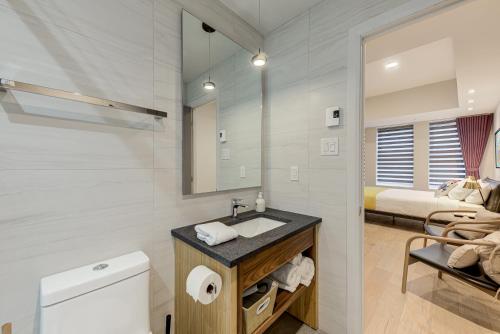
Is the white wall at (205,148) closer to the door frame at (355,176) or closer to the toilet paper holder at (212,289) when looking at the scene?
the toilet paper holder at (212,289)

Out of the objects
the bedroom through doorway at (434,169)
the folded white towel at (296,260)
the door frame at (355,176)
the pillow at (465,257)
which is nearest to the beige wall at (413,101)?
the bedroom through doorway at (434,169)

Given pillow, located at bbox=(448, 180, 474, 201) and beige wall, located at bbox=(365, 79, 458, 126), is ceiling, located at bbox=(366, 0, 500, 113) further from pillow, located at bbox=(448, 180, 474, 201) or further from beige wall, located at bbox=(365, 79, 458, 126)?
pillow, located at bbox=(448, 180, 474, 201)

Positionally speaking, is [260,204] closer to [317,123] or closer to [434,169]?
[317,123]

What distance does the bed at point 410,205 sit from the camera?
3.14 meters

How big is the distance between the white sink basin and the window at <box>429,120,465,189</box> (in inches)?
207

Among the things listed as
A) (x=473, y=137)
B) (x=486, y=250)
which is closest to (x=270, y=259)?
(x=486, y=250)

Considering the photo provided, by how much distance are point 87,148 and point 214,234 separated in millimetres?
737

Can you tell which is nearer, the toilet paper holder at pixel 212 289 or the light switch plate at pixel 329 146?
the toilet paper holder at pixel 212 289

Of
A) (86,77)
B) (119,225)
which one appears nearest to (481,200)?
(119,225)

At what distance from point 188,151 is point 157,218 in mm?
450

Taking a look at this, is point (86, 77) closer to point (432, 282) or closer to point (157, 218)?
point (157, 218)

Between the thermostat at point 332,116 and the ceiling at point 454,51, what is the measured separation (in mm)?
501

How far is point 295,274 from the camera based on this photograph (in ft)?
4.38

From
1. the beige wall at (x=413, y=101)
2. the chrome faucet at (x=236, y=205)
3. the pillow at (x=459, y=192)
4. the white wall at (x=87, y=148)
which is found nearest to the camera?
the white wall at (x=87, y=148)
